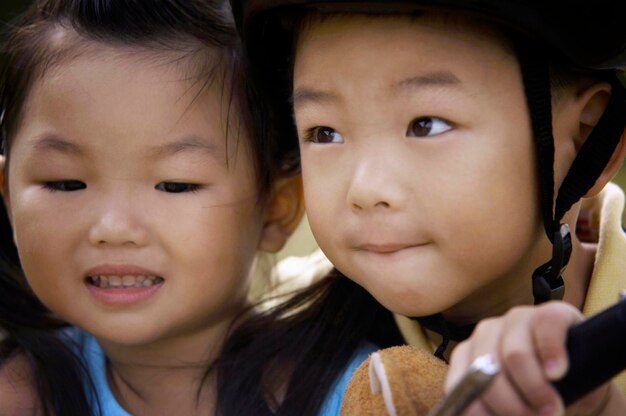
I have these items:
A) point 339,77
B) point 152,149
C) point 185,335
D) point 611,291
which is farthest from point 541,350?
point 185,335

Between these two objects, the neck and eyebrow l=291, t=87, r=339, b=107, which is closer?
eyebrow l=291, t=87, r=339, b=107

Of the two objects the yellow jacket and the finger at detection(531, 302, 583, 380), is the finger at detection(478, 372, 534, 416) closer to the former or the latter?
the finger at detection(531, 302, 583, 380)

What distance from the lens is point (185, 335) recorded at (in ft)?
7.32

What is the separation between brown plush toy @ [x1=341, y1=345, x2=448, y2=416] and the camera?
1383 mm

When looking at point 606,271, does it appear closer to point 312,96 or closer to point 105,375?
point 312,96

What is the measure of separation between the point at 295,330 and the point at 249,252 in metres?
0.21

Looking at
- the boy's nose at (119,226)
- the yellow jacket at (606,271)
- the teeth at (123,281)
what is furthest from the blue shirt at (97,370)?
the yellow jacket at (606,271)

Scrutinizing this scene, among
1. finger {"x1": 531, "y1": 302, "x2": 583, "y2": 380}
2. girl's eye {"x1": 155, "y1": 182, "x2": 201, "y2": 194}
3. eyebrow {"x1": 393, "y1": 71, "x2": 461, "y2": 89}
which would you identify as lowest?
girl's eye {"x1": 155, "y1": 182, "x2": 201, "y2": 194}

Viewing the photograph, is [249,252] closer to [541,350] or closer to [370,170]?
[370,170]

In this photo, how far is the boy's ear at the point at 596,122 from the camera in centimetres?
184

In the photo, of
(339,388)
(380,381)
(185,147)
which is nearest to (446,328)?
(339,388)

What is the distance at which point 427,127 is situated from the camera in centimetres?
164

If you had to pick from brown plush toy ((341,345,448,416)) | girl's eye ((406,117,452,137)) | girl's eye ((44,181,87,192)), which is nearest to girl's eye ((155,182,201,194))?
girl's eye ((44,181,87,192))

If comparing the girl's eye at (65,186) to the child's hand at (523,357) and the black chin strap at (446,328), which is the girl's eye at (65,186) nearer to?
the black chin strap at (446,328)
